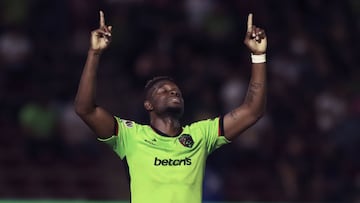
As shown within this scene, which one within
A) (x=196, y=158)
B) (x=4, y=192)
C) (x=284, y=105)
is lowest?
(x=4, y=192)

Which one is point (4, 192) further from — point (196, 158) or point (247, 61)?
point (196, 158)

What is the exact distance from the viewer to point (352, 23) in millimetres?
16250

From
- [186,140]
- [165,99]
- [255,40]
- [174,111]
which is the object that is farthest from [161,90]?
[255,40]

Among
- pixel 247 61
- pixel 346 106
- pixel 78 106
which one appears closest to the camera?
pixel 78 106

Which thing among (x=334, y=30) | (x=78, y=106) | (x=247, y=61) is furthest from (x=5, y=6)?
(x=78, y=106)

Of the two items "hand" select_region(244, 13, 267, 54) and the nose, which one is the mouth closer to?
the nose

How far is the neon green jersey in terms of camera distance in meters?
7.66

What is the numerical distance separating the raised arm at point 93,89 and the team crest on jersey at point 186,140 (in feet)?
1.77

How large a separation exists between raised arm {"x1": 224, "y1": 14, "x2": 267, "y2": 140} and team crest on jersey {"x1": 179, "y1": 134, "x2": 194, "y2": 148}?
0.95ft

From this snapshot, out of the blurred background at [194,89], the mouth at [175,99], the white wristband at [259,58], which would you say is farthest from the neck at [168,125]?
the blurred background at [194,89]

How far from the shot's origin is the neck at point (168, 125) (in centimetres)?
802

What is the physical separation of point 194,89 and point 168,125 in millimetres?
6538

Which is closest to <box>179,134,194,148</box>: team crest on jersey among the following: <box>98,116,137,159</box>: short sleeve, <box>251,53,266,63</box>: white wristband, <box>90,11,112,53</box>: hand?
<box>98,116,137,159</box>: short sleeve

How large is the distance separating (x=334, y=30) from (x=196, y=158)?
866cm
